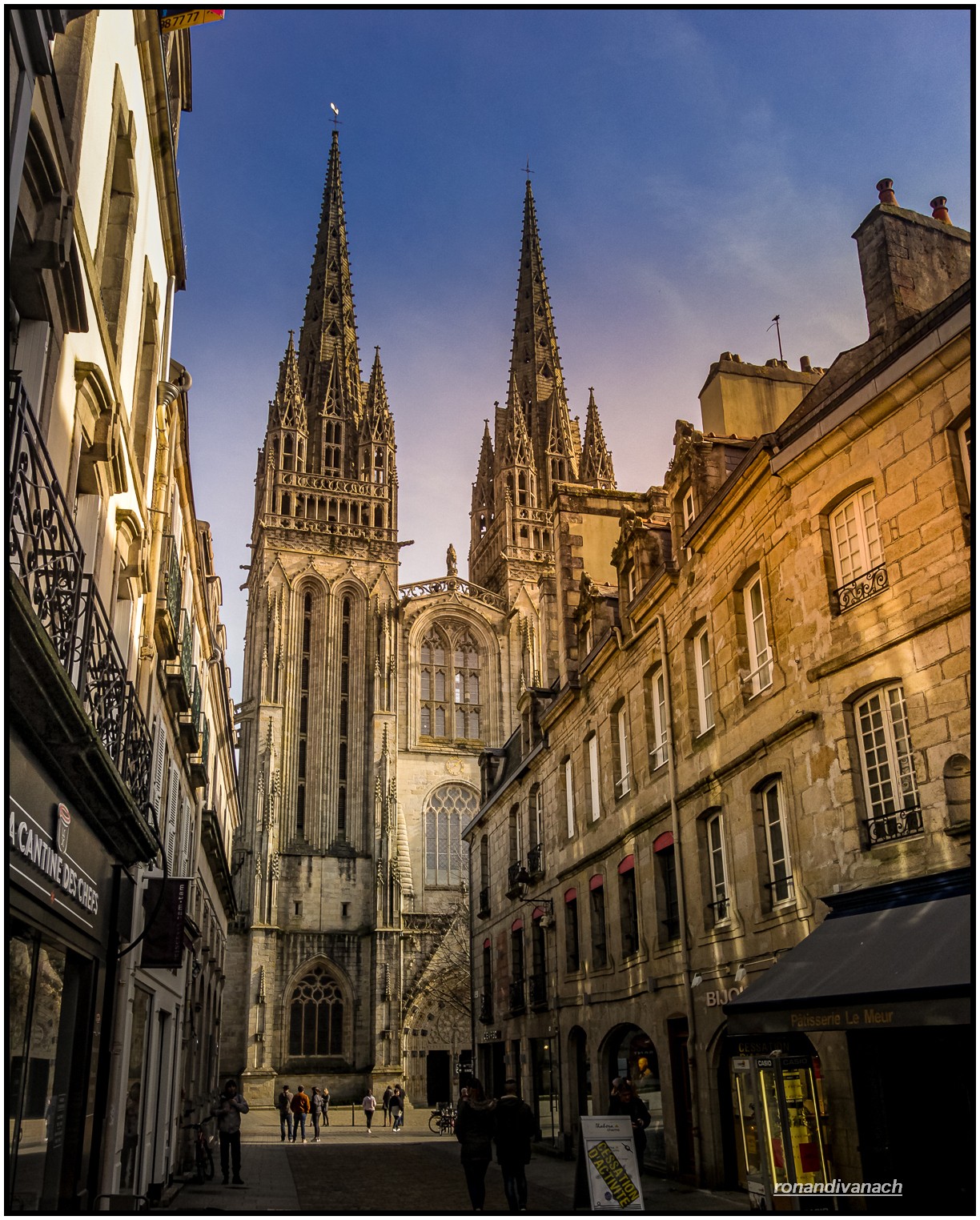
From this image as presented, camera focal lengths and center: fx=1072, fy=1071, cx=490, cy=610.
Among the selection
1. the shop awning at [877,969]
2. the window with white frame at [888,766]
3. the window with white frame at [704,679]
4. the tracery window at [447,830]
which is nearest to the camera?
the shop awning at [877,969]

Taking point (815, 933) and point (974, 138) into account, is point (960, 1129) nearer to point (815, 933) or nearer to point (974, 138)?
point (815, 933)

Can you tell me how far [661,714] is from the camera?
17609mm

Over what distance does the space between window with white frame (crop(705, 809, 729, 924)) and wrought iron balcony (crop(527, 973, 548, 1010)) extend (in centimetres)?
898

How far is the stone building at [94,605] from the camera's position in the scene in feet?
21.1

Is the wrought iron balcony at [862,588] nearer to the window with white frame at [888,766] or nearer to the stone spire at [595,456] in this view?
the window with white frame at [888,766]

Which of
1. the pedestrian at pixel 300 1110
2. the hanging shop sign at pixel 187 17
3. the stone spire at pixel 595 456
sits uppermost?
the stone spire at pixel 595 456

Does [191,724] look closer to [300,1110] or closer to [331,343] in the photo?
[300,1110]

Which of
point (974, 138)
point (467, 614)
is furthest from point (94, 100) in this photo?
point (467, 614)

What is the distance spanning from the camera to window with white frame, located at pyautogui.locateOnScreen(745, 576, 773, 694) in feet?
45.2

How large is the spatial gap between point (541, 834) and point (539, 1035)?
169 inches

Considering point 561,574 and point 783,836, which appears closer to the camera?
point 783,836

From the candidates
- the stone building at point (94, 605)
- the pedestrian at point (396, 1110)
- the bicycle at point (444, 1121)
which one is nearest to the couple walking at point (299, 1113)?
the pedestrian at point (396, 1110)

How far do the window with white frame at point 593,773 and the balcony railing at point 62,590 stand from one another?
10.9m

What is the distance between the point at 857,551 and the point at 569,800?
39.6 ft
